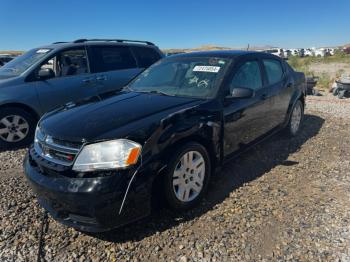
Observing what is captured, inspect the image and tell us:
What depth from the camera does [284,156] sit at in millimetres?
4922

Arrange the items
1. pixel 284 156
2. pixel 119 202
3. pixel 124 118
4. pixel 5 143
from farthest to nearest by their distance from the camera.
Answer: pixel 5 143, pixel 284 156, pixel 124 118, pixel 119 202

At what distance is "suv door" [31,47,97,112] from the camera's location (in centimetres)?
577

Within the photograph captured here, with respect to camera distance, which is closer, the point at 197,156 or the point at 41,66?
the point at 197,156

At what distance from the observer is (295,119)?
19.1 ft

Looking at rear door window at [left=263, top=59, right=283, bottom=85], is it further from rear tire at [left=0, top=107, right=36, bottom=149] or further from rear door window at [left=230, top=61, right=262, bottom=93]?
rear tire at [left=0, top=107, right=36, bottom=149]

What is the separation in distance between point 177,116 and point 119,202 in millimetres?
1009

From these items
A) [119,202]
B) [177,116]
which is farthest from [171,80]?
[119,202]

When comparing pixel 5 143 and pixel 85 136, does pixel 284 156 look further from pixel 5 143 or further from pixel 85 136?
pixel 5 143

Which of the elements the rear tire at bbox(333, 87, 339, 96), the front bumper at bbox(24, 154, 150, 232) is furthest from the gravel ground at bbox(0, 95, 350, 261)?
the rear tire at bbox(333, 87, 339, 96)

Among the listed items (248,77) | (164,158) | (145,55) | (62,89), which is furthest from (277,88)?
(62,89)

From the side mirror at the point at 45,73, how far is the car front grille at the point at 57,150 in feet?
10.1

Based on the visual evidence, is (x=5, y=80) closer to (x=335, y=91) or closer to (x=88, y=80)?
(x=88, y=80)

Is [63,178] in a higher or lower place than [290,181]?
higher

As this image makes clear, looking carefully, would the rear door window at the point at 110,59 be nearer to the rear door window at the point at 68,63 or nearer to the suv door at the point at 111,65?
the suv door at the point at 111,65
